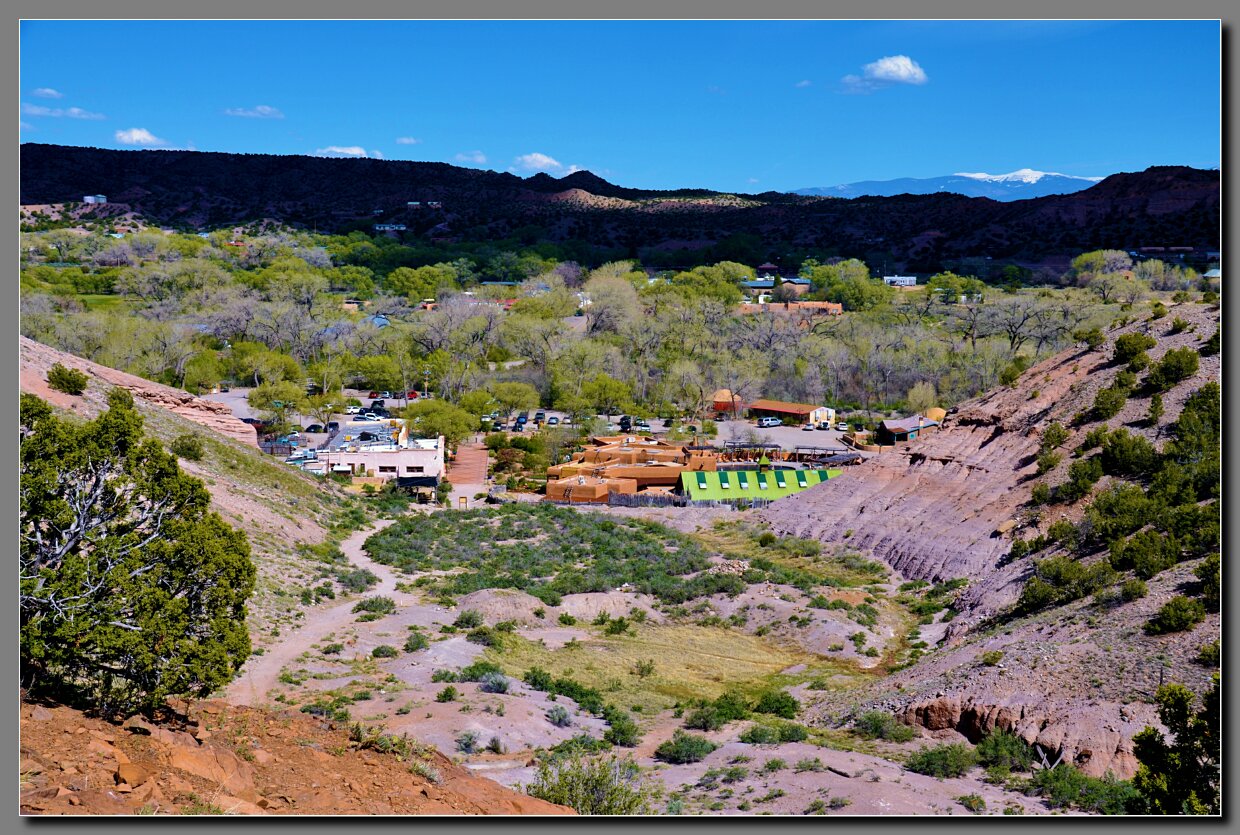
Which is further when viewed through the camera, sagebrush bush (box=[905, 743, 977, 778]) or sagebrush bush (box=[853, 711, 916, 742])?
sagebrush bush (box=[853, 711, 916, 742])

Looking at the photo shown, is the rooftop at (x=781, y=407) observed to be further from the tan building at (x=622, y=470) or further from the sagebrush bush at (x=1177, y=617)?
the sagebrush bush at (x=1177, y=617)

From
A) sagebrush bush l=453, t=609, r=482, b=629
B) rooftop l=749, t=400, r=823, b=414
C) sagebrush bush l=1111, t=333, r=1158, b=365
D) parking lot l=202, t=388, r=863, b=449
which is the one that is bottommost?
sagebrush bush l=453, t=609, r=482, b=629

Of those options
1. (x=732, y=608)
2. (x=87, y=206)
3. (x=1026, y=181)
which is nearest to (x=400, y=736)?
(x=732, y=608)

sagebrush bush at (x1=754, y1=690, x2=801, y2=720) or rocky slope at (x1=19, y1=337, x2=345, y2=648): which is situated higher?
rocky slope at (x1=19, y1=337, x2=345, y2=648)

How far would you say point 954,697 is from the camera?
17422 mm

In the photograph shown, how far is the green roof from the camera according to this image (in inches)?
1656

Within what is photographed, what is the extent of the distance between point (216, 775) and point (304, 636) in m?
11.5

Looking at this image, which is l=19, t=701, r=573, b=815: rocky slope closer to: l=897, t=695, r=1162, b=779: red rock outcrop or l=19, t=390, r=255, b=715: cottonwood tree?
l=19, t=390, r=255, b=715: cottonwood tree

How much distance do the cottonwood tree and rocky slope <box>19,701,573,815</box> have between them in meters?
0.60

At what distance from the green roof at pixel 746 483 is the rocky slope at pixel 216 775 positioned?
1175 inches

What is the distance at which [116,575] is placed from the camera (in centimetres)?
1212

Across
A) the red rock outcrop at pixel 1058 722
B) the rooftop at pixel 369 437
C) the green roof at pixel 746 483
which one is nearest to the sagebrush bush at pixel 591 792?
the red rock outcrop at pixel 1058 722

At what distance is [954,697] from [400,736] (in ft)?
28.9

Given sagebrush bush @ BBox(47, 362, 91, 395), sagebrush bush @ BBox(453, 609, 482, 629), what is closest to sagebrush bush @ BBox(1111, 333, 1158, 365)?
sagebrush bush @ BBox(453, 609, 482, 629)
